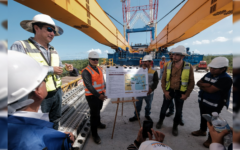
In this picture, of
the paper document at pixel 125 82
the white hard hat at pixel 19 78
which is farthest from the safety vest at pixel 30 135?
the paper document at pixel 125 82

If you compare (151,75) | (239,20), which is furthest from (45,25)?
(151,75)

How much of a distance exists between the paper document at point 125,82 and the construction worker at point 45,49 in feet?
3.36

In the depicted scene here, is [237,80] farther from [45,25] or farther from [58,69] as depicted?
[45,25]

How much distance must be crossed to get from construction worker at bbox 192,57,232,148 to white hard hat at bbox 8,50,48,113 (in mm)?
2802

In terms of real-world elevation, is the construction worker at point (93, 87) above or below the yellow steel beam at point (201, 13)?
below

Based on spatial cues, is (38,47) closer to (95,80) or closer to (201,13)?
(95,80)

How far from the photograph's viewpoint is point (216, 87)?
2.03 metres

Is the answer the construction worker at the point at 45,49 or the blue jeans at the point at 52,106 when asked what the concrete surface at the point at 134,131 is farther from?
Answer: the construction worker at the point at 45,49

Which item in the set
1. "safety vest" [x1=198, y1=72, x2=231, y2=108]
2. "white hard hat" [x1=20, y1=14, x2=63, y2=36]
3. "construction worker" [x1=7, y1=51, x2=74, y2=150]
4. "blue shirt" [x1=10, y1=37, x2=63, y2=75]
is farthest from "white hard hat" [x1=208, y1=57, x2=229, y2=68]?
"white hard hat" [x1=20, y1=14, x2=63, y2=36]

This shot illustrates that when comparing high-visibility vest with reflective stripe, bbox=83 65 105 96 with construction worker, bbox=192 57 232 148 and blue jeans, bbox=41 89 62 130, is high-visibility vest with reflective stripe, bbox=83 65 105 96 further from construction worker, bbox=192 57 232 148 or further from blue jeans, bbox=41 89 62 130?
construction worker, bbox=192 57 232 148

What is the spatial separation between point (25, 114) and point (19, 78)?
0.99 ft

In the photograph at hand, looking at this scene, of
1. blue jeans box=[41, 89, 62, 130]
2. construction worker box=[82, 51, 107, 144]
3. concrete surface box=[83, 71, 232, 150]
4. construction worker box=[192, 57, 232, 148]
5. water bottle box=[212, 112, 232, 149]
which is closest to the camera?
water bottle box=[212, 112, 232, 149]

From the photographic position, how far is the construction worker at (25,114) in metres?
0.67

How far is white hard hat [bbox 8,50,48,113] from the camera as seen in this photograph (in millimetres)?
758
